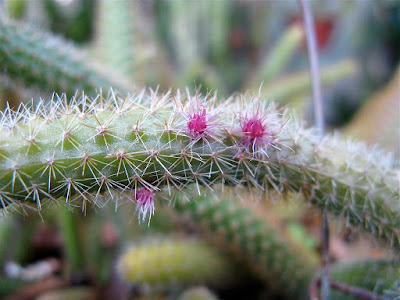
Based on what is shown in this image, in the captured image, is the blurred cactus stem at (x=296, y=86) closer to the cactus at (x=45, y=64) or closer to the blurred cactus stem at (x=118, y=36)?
the blurred cactus stem at (x=118, y=36)

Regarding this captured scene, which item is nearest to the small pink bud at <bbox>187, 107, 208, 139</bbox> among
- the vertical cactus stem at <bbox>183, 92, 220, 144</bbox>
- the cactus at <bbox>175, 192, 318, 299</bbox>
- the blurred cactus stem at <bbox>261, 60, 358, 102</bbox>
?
the vertical cactus stem at <bbox>183, 92, 220, 144</bbox>

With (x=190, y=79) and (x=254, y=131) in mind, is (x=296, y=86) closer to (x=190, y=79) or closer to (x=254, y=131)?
(x=190, y=79)

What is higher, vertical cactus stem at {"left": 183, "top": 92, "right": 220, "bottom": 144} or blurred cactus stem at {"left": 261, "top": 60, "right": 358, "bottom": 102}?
blurred cactus stem at {"left": 261, "top": 60, "right": 358, "bottom": 102}

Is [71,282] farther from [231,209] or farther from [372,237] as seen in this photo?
[372,237]

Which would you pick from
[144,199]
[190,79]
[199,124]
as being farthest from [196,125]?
[190,79]

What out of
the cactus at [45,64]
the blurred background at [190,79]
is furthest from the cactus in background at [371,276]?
the cactus at [45,64]

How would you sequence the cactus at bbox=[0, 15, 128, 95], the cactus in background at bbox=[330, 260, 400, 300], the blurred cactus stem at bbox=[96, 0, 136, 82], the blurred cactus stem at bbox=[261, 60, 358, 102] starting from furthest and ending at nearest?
the blurred cactus stem at bbox=[261, 60, 358, 102] < the blurred cactus stem at bbox=[96, 0, 136, 82] < the cactus at bbox=[0, 15, 128, 95] < the cactus in background at bbox=[330, 260, 400, 300]

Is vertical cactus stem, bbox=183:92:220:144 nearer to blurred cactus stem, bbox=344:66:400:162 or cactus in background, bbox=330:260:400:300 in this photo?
cactus in background, bbox=330:260:400:300
